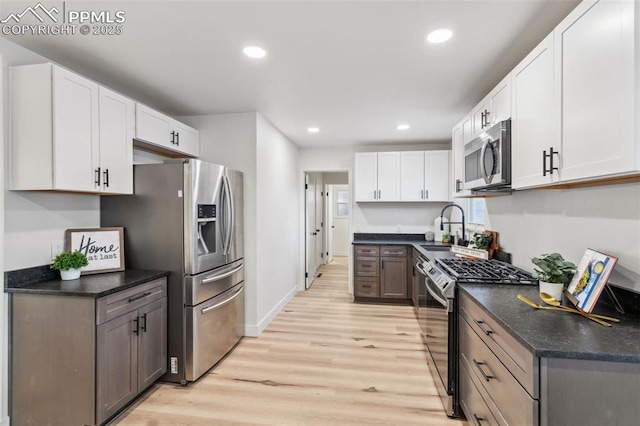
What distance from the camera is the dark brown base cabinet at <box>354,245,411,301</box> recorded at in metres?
4.48

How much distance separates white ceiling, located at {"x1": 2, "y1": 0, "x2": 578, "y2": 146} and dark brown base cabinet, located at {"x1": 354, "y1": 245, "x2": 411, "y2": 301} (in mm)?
2067

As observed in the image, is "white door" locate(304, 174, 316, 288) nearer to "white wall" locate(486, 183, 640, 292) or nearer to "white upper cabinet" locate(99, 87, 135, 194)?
"white upper cabinet" locate(99, 87, 135, 194)

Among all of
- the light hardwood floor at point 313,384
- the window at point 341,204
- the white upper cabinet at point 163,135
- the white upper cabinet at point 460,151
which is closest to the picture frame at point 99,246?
the white upper cabinet at point 163,135

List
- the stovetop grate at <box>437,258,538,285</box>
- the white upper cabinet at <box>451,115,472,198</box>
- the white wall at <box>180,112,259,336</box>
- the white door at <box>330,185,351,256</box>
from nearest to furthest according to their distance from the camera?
the stovetop grate at <box>437,258,538,285</box>
the white upper cabinet at <box>451,115,472,198</box>
the white wall at <box>180,112,259,336</box>
the white door at <box>330,185,351,256</box>

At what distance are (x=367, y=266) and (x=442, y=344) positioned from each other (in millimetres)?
2355

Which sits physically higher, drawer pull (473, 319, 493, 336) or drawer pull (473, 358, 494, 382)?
drawer pull (473, 319, 493, 336)

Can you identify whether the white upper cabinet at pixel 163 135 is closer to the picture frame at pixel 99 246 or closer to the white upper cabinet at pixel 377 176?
the picture frame at pixel 99 246

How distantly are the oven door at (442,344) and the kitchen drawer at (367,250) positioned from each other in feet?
6.11

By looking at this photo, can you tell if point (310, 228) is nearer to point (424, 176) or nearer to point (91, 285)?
point (424, 176)

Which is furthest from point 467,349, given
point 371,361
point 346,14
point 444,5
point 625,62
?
point 346,14

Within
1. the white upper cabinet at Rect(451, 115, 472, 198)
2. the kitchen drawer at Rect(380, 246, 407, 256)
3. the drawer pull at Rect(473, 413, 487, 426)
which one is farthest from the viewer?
the kitchen drawer at Rect(380, 246, 407, 256)

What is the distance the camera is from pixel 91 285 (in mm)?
2027

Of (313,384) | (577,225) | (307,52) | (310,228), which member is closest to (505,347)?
(577,225)

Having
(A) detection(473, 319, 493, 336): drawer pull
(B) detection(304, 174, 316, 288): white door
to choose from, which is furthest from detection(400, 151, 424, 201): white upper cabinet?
(A) detection(473, 319, 493, 336): drawer pull
